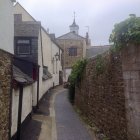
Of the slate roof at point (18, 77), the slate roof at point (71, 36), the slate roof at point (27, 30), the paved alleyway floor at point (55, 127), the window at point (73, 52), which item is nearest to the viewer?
the slate roof at point (18, 77)

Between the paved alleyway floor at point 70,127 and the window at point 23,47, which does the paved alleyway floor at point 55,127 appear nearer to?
the paved alleyway floor at point 70,127

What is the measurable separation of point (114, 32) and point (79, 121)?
8853mm

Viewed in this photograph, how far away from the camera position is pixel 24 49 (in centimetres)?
2586

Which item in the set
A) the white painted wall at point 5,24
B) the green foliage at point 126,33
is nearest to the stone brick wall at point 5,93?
the white painted wall at point 5,24

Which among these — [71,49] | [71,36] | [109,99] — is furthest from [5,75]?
[71,36]

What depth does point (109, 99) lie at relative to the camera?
1312 centimetres

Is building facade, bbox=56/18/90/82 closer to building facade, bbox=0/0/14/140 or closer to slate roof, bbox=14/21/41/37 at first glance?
slate roof, bbox=14/21/41/37

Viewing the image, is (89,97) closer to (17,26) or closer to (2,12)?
(2,12)

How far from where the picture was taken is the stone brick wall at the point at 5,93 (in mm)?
9148

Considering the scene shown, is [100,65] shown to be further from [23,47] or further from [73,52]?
[73,52]

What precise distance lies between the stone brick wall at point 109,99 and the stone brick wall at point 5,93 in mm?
3329

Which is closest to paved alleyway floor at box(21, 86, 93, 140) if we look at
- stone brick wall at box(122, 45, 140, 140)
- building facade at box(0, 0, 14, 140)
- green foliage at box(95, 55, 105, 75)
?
green foliage at box(95, 55, 105, 75)

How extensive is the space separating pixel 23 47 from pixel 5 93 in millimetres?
16461

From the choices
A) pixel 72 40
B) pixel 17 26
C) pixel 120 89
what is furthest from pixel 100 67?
pixel 72 40
